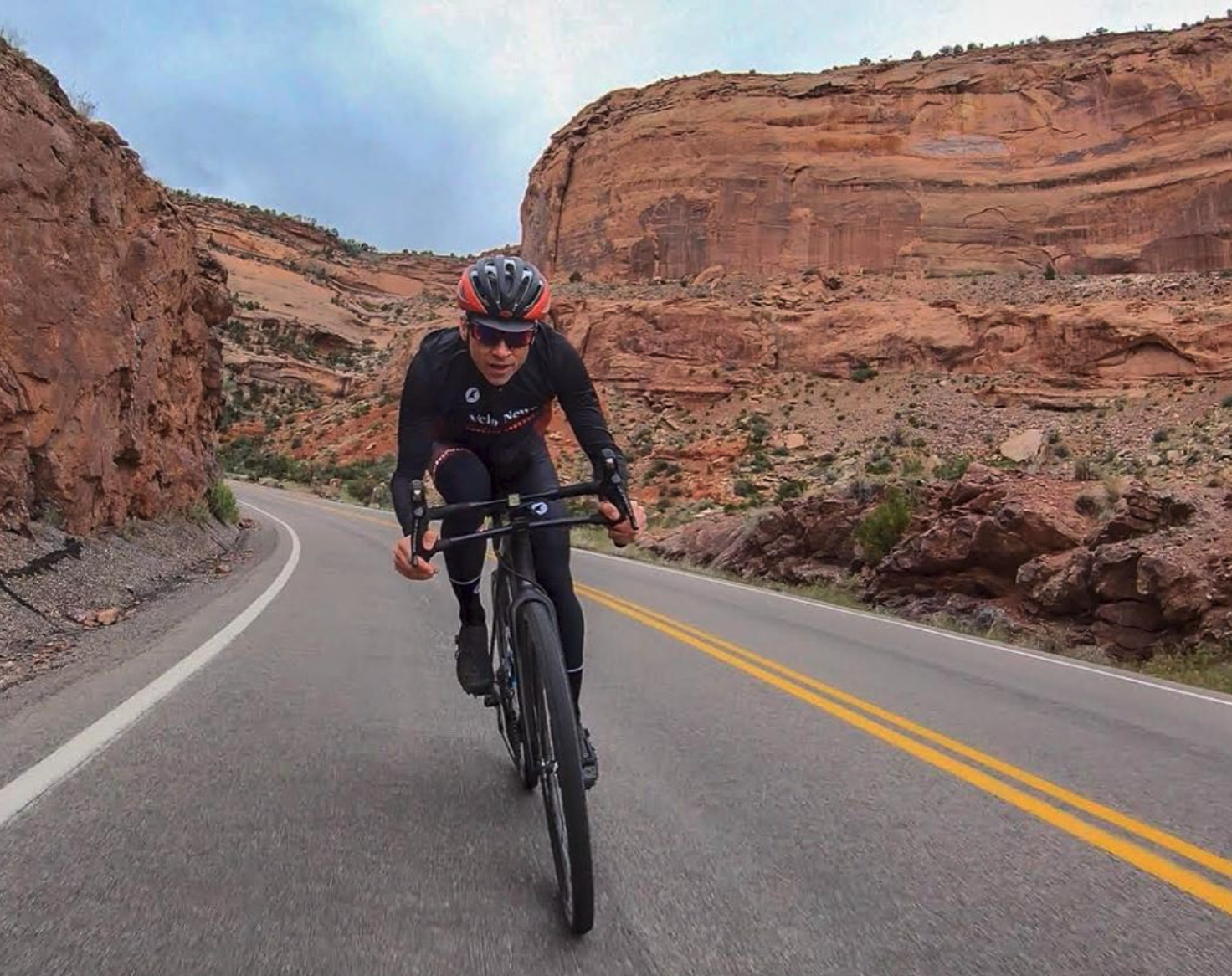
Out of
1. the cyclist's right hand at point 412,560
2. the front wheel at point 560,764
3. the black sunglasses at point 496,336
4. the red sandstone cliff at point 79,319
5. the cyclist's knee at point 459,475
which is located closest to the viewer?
the front wheel at point 560,764

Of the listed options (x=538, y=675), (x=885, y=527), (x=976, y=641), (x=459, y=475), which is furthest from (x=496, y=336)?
(x=885, y=527)

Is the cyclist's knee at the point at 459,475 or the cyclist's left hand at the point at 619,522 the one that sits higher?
the cyclist's knee at the point at 459,475

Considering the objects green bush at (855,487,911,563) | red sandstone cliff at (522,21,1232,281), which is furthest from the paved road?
Result: red sandstone cliff at (522,21,1232,281)

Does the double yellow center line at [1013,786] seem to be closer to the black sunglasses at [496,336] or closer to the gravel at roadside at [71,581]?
the black sunglasses at [496,336]

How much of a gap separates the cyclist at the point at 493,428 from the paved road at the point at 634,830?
585mm

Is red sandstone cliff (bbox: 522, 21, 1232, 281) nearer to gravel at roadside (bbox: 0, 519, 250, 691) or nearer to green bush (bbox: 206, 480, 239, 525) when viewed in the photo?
green bush (bbox: 206, 480, 239, 525)

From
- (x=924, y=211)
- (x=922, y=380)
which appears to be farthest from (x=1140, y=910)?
(x=924, y=211)

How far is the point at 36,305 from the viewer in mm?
10125

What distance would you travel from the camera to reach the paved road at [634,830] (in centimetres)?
253

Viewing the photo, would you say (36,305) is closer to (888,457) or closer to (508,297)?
(508,297)

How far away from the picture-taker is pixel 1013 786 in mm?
4344

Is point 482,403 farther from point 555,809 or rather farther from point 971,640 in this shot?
point 971,640

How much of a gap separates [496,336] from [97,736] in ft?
9.45

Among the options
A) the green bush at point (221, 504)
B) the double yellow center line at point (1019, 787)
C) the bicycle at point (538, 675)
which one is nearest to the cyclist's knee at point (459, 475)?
the bicycle at point (538, 675)
